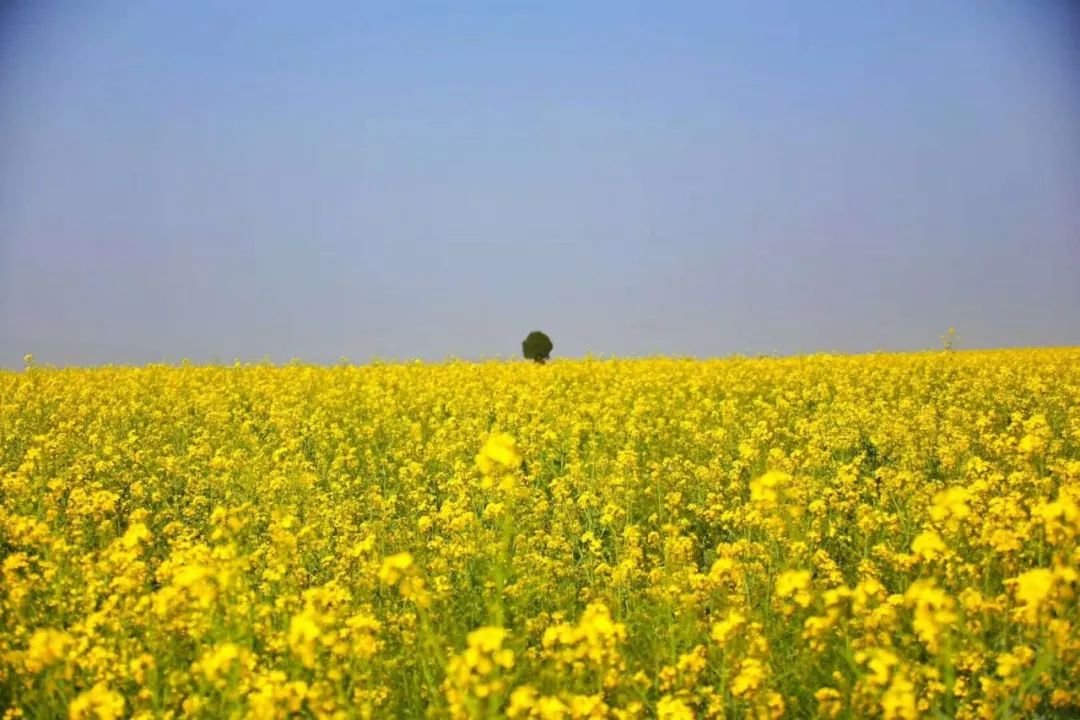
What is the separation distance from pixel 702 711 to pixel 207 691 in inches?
81.7

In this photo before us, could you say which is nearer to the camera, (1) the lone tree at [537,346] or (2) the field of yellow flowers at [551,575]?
(2) the field of yellow flowers at [551,575]

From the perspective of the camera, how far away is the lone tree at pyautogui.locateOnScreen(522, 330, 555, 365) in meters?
29.0

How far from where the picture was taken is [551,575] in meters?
5.89

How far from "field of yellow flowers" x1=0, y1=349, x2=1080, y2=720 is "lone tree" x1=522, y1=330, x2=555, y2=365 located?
16.8 m

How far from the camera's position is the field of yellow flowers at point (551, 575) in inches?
143

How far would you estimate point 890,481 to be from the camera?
6949mm

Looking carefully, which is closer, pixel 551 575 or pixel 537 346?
pixel 551 575

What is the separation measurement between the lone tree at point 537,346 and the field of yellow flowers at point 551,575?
1677 cm

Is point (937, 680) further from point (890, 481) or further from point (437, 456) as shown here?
point (437, 456)

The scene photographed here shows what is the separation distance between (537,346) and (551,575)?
76.2ft

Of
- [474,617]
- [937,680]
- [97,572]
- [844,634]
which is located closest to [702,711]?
[844,634]

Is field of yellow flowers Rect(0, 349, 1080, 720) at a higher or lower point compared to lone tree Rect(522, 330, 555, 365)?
lower

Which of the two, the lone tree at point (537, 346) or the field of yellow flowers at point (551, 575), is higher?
the lone tree at point (537, 346)

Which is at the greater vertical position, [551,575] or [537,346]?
[537,346]
